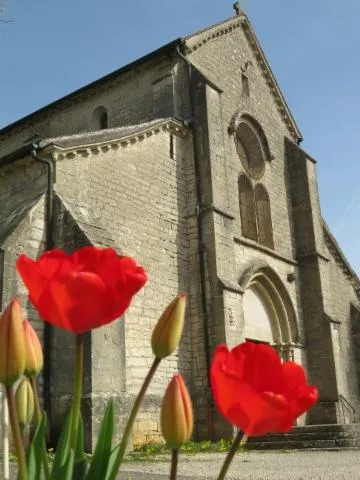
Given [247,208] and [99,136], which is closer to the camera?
[99,136]

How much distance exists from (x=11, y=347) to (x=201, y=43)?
16155 mm

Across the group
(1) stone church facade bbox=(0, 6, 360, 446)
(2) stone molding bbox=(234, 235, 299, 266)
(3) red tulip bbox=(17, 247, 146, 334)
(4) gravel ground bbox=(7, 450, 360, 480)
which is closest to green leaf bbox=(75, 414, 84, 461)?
(3) red tulip bbox=(17, 247, 146, 334)

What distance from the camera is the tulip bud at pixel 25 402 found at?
1.38 meters

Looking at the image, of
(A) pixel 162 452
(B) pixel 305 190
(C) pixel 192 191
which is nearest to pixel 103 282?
(A) pixel 162 452

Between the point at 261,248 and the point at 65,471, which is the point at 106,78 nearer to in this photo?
the point at 261,248

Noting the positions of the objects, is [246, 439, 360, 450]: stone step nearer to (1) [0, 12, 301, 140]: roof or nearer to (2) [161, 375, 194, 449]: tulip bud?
(1) [0, 12, 301, 140]: roof

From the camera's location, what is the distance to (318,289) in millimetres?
17156

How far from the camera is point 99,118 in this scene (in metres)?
16.7

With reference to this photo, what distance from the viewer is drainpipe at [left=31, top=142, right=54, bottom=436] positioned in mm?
9547

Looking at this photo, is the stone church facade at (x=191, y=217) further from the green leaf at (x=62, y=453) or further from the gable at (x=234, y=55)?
the green leaf at (x=62, y=453)

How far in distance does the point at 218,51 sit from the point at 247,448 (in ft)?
37.2

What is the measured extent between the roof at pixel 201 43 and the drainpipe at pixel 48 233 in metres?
5.94

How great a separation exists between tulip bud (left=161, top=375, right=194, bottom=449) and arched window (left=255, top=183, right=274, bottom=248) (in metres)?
16.0

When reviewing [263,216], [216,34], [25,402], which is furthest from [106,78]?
[25,402]
